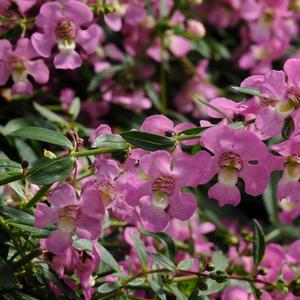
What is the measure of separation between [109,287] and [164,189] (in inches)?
6.5

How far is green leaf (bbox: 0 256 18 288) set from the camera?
832 millimetres

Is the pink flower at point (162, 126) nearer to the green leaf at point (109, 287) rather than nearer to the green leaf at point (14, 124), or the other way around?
the green leaf at point (109, 287)

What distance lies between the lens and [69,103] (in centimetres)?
130

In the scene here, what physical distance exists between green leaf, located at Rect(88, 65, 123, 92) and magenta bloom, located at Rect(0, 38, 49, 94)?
26 centimetres

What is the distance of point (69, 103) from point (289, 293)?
1.72ft

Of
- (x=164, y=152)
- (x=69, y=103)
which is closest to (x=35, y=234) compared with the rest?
(x=164, y=152)

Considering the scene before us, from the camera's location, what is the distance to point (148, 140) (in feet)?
2.70

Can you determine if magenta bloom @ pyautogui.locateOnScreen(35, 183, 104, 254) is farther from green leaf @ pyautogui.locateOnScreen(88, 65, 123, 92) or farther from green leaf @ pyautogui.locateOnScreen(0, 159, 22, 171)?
green leaf @ pyautogui.locateOnScreen(88, 65, 123, 92)

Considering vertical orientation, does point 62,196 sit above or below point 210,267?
above

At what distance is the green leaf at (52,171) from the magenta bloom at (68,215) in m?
0.01

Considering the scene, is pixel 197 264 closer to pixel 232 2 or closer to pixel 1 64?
pixel 1 64

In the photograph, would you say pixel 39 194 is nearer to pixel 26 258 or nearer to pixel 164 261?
pixel 26 258

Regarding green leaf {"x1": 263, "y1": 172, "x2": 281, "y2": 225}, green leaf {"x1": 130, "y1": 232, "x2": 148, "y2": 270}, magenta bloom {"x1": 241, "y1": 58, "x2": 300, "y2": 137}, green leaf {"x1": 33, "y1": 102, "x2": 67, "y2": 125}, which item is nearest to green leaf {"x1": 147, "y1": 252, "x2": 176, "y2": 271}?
green leaf {"x1": 130, "y1": 232, "x2": 148, "y2": 270}

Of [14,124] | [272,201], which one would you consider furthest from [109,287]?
[272,201]
